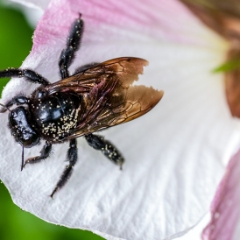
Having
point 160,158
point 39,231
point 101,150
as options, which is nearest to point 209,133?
point 160,158

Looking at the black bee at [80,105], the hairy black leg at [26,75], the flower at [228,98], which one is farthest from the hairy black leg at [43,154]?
the flower at [228,98]

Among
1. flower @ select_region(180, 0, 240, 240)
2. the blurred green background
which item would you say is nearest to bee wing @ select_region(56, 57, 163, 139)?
flower @ select_region(180, 0, 240, 240)

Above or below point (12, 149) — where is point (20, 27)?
above

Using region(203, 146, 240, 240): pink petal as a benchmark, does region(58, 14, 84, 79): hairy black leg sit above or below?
above

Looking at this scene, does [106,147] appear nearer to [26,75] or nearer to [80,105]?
[80,105]

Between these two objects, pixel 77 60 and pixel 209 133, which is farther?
pixel 209 133

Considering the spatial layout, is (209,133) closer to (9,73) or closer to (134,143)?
(134,143)

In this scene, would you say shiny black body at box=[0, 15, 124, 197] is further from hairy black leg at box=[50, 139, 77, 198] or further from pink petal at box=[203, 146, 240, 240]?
pink petal at box=[203, 146, 240, 240]

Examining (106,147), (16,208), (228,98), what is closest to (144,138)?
(106,147)
